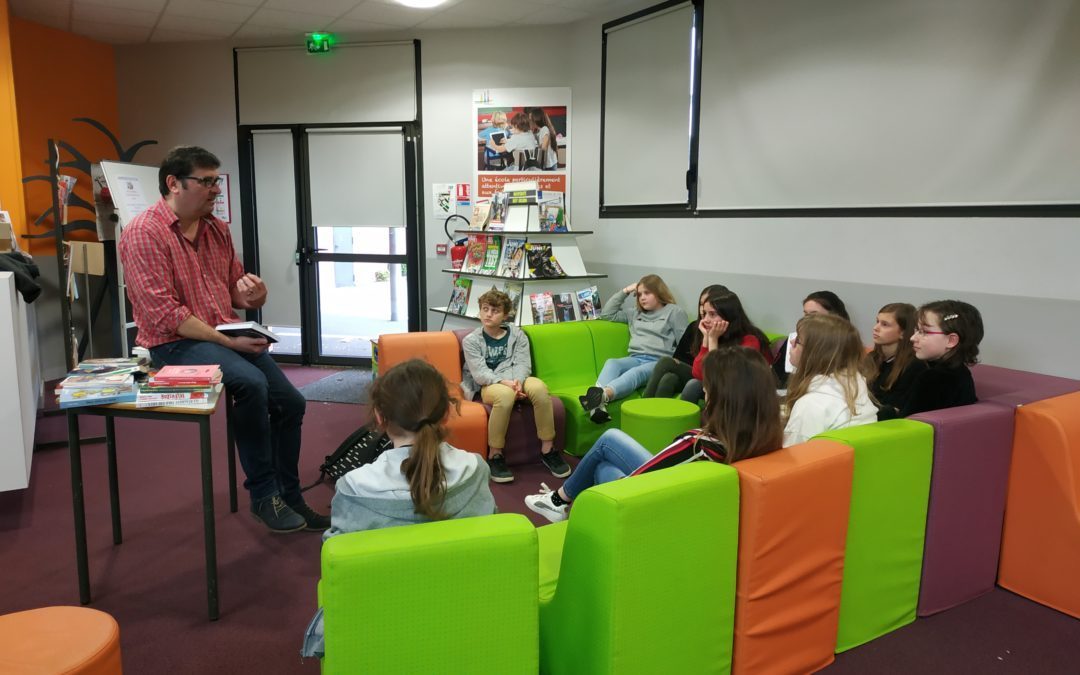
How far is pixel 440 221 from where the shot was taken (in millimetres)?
6363

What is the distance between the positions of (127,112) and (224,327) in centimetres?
530

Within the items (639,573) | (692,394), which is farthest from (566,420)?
(639,573)

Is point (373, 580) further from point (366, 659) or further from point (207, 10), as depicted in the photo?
point (207, 10)

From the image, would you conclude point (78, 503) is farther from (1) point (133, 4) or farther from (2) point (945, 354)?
(1) point (133, 4)

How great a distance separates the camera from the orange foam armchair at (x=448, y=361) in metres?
3.69

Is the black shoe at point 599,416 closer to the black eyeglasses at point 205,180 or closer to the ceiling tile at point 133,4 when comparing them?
the black eyeglasses at point 205,180

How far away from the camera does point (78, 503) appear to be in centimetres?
239

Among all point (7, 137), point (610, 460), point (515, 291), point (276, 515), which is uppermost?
point (7, 137)

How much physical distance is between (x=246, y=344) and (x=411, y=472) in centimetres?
148

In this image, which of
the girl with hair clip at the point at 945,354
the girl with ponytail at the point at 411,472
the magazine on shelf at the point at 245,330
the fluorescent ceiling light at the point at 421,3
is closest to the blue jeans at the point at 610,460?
the girl with ponytail at the point at 411,472

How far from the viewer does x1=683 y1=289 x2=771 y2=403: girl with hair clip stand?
3875 millimetres

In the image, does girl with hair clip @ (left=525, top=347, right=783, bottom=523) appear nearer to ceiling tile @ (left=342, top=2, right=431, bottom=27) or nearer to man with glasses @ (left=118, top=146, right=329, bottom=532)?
man with glasses @ (left=118, top=146, right=329, bottom=532)

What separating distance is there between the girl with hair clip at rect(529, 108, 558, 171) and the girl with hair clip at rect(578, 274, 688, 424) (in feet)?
5.73

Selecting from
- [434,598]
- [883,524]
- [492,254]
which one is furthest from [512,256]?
[434,598]
